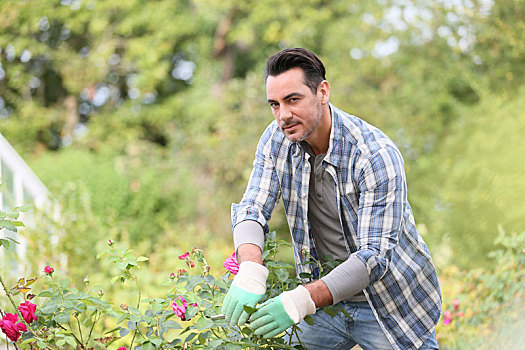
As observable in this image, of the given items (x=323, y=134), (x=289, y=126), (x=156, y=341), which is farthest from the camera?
(x=323, y=134)

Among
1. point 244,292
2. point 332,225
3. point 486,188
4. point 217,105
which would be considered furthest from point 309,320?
point 217,105

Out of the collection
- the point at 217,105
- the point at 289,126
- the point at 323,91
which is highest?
the point at 217,105

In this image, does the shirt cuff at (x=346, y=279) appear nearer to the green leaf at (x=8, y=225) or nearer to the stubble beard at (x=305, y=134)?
the stubble beard at (x=305, y=134)

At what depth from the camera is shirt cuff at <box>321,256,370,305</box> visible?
1.63 m

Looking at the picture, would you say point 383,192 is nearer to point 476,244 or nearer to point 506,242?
point 506,242

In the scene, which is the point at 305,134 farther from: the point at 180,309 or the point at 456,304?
the point at 456,304

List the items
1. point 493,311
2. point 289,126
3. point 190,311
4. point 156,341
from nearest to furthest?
point 156,341 → point 190,311 → point 289,126 → point 493,311

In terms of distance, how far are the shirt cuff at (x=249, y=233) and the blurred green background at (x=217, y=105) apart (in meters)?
2.51

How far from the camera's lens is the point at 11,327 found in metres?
1.56

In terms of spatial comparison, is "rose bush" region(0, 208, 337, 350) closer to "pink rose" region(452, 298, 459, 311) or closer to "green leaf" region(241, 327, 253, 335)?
"green leaf" region(241, 327, 253, 335)

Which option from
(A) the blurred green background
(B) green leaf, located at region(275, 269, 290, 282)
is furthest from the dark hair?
(A) the blurred green background

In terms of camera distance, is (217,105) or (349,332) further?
(217,105)

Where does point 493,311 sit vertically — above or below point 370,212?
above

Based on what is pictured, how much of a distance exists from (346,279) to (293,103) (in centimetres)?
57
